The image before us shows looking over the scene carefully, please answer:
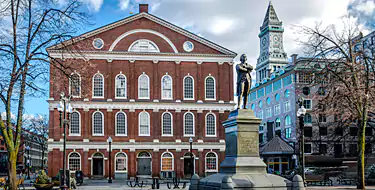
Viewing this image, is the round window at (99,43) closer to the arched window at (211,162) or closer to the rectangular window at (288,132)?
the arched window at (211,162)

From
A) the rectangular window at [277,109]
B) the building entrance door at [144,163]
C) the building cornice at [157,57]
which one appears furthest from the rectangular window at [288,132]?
the building entrance door at [144,163]

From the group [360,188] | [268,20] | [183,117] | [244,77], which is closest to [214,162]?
[183,117]

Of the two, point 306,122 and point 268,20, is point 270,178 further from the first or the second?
point 268,20

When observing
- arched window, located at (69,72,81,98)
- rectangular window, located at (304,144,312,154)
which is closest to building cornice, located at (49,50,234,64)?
arched window, located at (69,72,81,98)

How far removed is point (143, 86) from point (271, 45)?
93.7 metres

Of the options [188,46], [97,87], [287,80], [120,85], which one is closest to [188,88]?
[188,46]

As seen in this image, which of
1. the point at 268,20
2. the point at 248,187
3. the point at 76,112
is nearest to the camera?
the point at 248,187

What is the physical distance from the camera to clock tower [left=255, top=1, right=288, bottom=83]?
445 feet

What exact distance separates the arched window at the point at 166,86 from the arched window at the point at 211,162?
7642mm

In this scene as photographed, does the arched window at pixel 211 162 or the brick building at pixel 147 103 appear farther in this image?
the arched window at pixel 211 162

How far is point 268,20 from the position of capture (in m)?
138

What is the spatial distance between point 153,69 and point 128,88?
340 centimetres

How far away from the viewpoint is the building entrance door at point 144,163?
4947 centimetres

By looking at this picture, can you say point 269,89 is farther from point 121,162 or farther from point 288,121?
point 121,162
